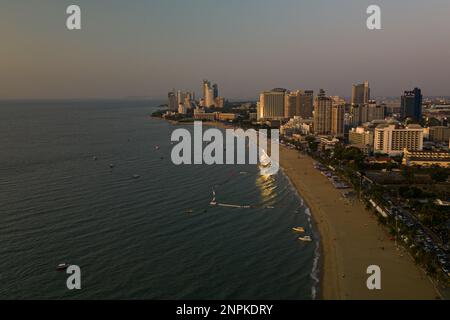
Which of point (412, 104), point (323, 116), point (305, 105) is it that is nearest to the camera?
point (323, 116)

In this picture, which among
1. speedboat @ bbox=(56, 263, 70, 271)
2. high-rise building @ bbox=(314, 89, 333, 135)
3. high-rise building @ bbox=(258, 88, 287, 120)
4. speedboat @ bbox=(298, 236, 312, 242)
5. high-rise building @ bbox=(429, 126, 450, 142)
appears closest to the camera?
speedboat @ bbox=(56, 263, 70, 271)

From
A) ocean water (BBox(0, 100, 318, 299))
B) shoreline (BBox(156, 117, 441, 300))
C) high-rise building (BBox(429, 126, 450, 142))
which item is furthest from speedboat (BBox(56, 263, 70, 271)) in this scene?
high-rise building (BBox(429, 126, 450, 142))

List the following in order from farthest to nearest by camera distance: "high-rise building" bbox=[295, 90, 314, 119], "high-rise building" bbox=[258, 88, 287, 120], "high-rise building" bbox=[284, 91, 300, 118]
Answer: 1. "high-rise building" bbox=[258, 88, 287, 120]
2. "high-rise building" bbox=[284, 91, 300, 118]
3. "high-rise building" bbox=[295, 90, 314, 119]

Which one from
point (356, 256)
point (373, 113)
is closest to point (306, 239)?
point (356, 256)

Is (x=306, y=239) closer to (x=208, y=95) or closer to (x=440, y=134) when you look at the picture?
(x=440, y=134)

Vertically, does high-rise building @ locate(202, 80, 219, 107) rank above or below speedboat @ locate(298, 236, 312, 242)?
above

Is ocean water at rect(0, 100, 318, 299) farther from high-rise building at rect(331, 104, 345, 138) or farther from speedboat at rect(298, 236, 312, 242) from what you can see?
high-rise building at rect(331, 104, 345, 138)
